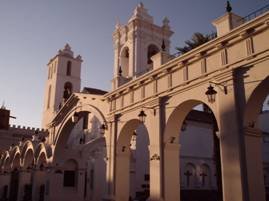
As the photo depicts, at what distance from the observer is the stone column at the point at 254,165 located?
10648mm

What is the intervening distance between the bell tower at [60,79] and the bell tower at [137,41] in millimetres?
13540

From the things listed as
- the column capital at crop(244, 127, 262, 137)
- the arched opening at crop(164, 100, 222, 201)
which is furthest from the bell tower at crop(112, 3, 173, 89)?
the column capital at crop(244, 127, 262, 137)

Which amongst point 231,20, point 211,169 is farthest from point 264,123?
point 231,20

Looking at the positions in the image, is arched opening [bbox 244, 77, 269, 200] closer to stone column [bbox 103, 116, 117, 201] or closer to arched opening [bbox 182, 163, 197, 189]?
stone column [bbox 103, 116, 117, 201]

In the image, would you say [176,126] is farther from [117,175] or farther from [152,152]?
[117,175]

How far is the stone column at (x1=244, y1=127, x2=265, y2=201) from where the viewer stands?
34.9ft

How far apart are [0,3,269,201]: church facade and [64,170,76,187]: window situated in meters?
0.08

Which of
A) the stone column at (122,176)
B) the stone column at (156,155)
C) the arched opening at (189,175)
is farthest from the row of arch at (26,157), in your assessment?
the stone column at (156,155)

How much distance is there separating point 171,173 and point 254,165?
4.23 metres

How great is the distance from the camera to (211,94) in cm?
1182

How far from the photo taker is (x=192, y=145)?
112ft

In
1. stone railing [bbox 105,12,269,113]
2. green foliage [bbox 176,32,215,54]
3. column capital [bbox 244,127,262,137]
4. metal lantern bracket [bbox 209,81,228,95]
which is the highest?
green foliage [bbox 176,32,215,54]

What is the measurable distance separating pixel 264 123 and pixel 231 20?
35509 mm

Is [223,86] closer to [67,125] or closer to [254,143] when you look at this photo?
[254,143]
